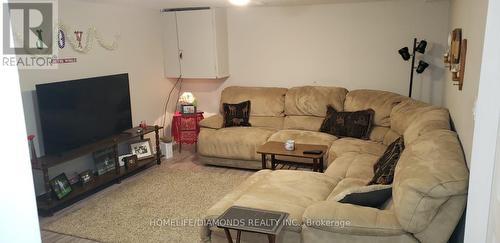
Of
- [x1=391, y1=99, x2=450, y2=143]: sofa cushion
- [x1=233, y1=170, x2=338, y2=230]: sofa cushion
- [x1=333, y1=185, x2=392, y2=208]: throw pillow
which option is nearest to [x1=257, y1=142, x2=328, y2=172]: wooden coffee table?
[x1=233, y1=170, x2=338, y2=230]: sofa cushion

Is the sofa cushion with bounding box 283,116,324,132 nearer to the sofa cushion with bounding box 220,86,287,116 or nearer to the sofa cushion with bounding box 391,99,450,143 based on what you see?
the sofa cushion with bounding box 220,86,287,116

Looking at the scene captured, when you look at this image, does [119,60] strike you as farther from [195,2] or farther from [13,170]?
[13,170]

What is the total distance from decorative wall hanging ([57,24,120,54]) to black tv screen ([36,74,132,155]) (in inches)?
15.2

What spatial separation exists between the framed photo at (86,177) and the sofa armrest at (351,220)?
274 cm

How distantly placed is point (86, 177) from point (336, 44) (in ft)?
11.4

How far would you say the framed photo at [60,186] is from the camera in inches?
145

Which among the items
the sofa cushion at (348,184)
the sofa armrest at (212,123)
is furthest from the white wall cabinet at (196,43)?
the sofa cushion at (348,184)

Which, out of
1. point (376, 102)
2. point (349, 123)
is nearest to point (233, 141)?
point (349, 123)

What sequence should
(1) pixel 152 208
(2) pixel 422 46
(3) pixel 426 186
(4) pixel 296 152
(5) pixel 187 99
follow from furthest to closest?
(5) pixel 187 99 < (2) pixel 422 46 < (4) pixel 296 152 < (1) pixel 152 208 < (3) pixel 426 186

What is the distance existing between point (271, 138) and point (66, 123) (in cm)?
226

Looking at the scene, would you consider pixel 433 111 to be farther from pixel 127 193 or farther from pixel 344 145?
pixel 127 193

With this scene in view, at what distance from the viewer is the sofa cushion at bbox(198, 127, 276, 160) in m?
4.58

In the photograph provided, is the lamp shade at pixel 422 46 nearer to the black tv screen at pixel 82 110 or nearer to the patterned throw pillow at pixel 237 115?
the patterned throw pillow at pixel 237 115

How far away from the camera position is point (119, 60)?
486 centimetres
